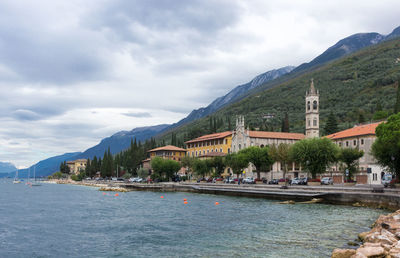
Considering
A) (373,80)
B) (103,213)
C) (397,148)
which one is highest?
(373,80)

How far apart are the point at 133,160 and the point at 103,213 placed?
3919 inches

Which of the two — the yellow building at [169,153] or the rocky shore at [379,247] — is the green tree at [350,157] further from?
the yellow building at [169,153]

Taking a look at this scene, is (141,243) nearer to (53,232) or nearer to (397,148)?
(53,232)

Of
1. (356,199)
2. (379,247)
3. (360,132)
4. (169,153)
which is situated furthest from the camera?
(169,153)

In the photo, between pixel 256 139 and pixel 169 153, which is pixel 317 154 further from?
pixel 169 153

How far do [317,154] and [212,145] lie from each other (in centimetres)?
6444

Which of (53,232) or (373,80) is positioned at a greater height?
(373,80)

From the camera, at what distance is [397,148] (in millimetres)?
51219

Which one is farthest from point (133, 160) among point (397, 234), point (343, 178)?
point (397, 234)

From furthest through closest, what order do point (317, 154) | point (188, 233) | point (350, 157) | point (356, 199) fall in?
1. point (350, 157)
2. point (317, 154)
3. point (356, 199)
4. point (188, 233)

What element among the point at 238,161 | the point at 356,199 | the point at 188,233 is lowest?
the point at 188,233

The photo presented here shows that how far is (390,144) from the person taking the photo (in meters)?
51.3

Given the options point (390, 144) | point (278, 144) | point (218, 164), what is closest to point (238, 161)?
point (218, 164)

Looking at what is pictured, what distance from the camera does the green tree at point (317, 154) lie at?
2667 inches
